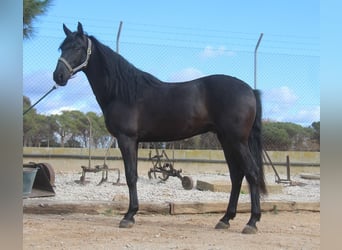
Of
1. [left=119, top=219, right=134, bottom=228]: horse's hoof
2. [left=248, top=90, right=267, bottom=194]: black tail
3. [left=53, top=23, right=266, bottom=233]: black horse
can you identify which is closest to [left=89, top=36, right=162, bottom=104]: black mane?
[left=53, top=23, right=266, bottom=233]: black horse

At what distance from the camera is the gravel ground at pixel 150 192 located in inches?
191

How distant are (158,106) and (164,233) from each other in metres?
1.07

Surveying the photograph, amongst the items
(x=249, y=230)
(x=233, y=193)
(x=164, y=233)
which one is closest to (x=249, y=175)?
(x=233, y=193)

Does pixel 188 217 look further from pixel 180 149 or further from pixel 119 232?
pixel 180 149

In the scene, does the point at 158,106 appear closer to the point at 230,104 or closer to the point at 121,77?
the point at 121,77

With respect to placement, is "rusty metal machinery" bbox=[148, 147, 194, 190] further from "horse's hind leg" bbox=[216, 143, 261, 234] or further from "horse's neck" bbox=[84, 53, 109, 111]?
"horse's neck" bbox=[84, 53, 109, 111]

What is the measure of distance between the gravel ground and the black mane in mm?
1408

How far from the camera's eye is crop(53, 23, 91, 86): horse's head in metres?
3.53

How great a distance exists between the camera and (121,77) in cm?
368

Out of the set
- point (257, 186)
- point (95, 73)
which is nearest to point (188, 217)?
point (257, 186)

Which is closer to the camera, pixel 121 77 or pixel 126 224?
pixel 126 224

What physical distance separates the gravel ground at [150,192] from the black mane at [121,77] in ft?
4.62

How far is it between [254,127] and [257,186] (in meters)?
0.52

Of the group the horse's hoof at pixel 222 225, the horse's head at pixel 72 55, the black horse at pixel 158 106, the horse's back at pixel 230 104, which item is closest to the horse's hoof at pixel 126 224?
the black horse at pixel 158 106
